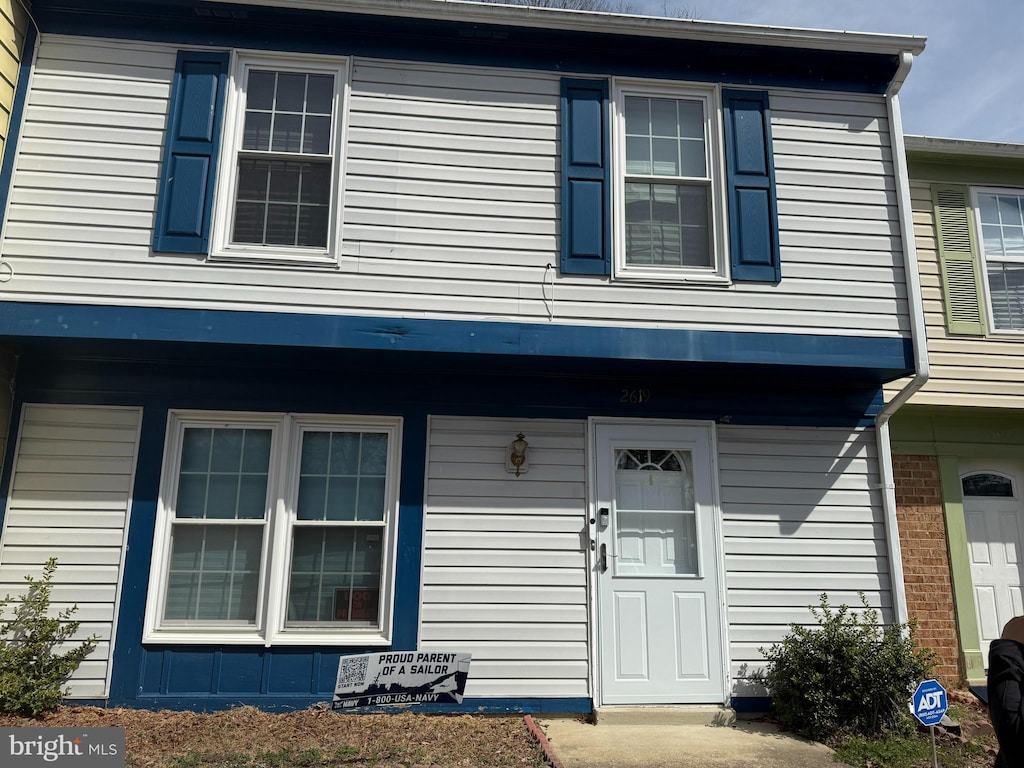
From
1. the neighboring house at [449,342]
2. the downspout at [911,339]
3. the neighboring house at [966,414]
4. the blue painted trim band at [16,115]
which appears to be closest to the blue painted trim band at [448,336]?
the neighboring house at [449,342]

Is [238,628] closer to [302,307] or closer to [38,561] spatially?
[38,561]

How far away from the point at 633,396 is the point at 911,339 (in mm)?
2343

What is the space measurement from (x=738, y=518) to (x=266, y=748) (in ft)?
13.0

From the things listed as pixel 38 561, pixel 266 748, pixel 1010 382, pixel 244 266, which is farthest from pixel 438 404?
pixel 1010 382

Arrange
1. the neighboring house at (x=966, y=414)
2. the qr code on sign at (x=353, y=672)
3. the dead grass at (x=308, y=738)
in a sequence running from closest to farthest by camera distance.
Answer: the dead grass at (x=308, y=738), the qr code on sign at (x=353, y=672), the neighboring house at (x=966, y=414)

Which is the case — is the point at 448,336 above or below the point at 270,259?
below

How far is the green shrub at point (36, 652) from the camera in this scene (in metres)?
5.30

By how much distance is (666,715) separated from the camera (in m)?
5.89

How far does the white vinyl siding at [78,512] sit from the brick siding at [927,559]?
698 centimetres

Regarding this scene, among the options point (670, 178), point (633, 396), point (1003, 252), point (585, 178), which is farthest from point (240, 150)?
point (1003, 252)

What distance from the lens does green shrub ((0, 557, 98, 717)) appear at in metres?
5.30

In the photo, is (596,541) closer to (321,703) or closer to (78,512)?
(321,703)

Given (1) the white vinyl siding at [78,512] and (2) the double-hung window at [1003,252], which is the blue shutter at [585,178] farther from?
(2) the double-hung window at [1003,252]

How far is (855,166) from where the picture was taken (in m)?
6.78
